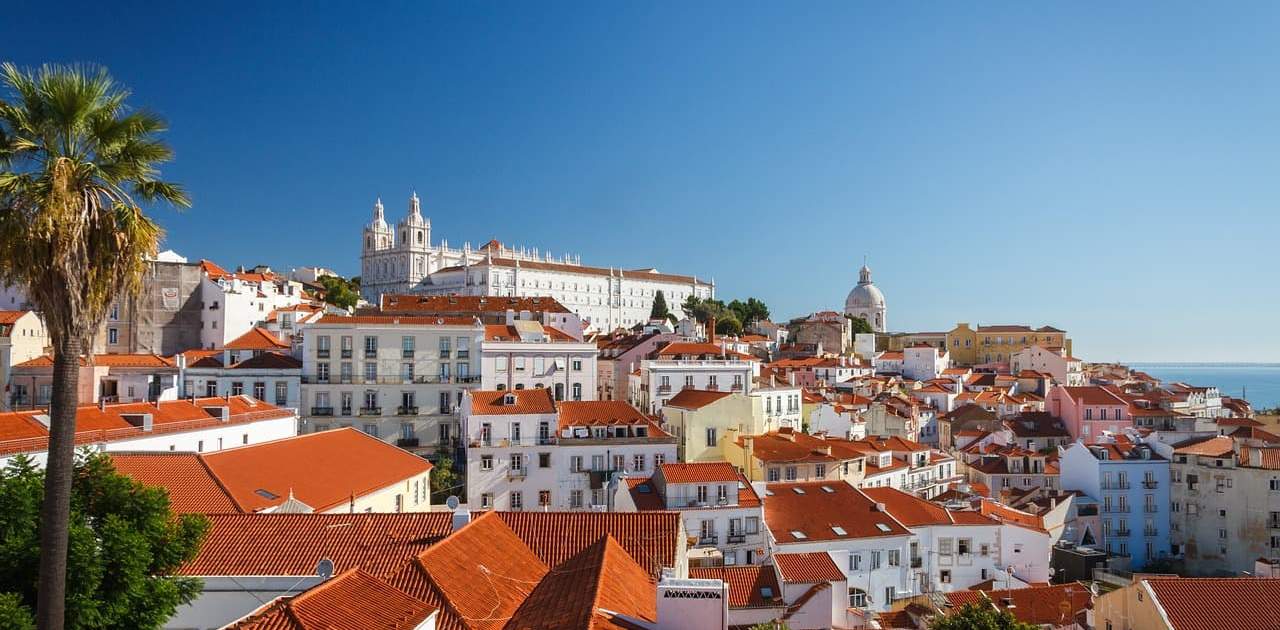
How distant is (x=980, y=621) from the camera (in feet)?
49.5

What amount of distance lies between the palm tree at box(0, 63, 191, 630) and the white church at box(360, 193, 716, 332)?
131m

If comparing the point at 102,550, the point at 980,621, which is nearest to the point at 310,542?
the point at 102,550

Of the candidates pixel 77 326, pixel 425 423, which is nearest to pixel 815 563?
pixel 77 326

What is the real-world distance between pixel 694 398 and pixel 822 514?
13.1 m

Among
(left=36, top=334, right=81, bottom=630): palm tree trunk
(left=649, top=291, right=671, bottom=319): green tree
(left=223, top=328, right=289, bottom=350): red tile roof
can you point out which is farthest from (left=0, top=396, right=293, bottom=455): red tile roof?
(left=649, top=291, right=671, bottom=319): green tree

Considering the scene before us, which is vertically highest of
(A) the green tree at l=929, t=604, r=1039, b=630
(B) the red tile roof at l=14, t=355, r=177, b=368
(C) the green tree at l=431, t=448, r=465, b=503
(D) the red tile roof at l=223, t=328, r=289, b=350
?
(D) the red tile roof at l=223, t=328, r=289, b=350

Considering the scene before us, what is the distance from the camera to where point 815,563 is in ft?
89.6

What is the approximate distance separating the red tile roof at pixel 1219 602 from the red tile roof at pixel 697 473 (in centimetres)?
1547

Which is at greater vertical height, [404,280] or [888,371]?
[404,280]

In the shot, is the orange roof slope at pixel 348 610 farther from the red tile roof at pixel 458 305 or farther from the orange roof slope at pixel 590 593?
the red tile roof at pixel 458 305

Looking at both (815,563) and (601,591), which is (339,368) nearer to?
(815,563)

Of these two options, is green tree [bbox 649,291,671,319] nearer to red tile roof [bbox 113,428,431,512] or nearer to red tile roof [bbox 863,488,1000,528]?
red tile roof [bbox 863,488,1000,528]

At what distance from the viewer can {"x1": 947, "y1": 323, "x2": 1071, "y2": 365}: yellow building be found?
126000 millimetres

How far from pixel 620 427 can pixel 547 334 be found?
16.3m
